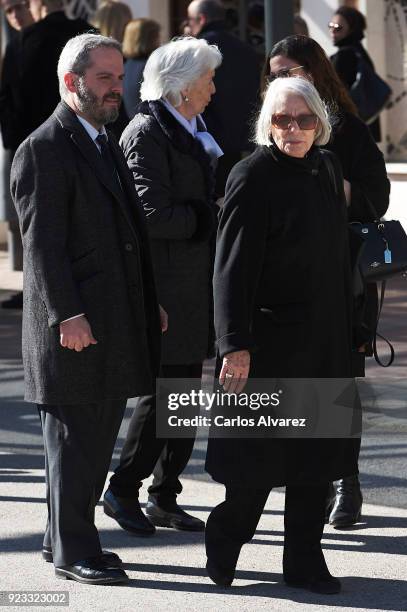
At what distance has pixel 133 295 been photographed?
508cm

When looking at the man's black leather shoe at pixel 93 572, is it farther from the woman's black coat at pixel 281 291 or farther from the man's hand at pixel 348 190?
the man's hand at pixel 348 190

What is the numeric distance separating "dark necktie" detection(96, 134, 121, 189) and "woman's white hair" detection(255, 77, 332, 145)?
0.51 meters

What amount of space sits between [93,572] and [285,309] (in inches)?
42.5

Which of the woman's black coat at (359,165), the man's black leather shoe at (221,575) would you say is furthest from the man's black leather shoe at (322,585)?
the woman's black coat at (359,165)

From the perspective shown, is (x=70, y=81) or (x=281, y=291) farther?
(x=70, y=81)

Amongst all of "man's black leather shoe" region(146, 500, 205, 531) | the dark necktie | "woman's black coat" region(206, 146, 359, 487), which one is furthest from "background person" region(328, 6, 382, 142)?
"woman's black coat" region(206, 146, 359, 487)

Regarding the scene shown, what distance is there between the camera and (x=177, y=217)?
5535mm

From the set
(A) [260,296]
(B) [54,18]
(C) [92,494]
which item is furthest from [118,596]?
(B) [54,18]

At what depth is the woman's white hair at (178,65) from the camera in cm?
553

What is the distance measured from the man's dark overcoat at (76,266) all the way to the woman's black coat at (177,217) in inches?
16.1

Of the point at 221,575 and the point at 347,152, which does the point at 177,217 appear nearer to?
the point at 347,152

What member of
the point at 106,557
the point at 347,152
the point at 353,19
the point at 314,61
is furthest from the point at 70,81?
the point at 353,19

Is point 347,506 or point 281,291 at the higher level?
point 281,291

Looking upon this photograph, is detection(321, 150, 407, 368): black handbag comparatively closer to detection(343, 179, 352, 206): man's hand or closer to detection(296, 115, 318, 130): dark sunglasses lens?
detection(343, 179, 352, 206): man's hand
